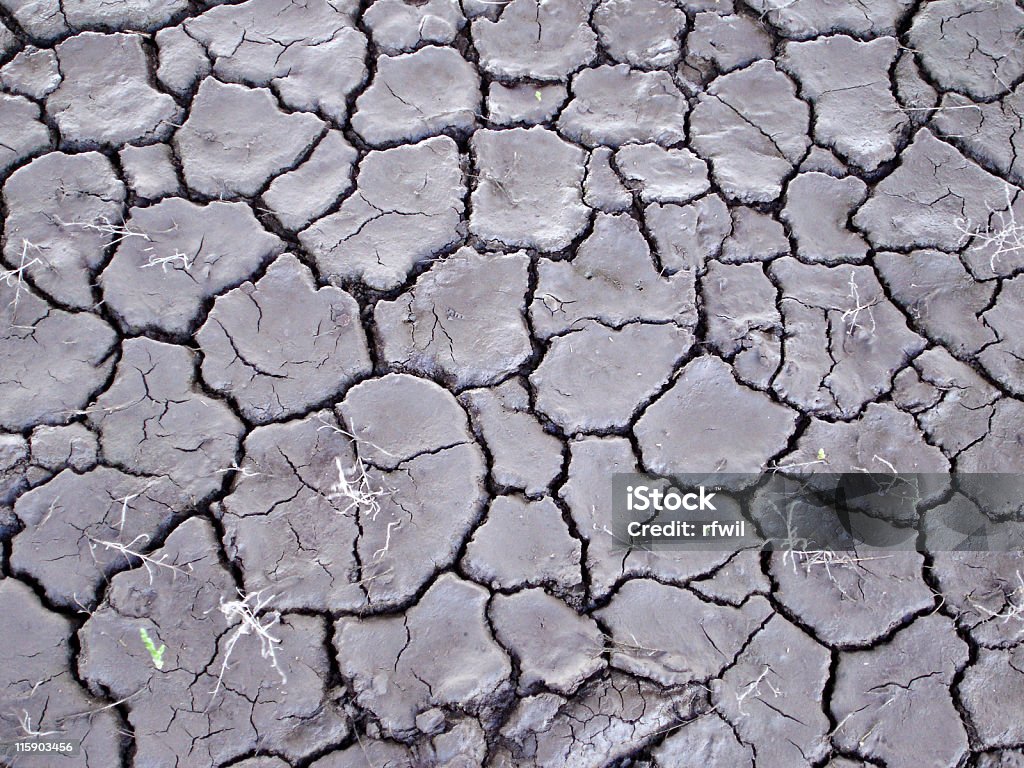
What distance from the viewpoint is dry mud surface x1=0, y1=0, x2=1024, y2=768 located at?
1894 millimetres

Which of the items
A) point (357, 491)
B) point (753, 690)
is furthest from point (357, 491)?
point (753, 690)

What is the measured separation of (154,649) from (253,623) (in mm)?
250

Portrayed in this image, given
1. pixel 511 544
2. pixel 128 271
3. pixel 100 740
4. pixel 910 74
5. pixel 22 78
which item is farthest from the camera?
pixel 910 74

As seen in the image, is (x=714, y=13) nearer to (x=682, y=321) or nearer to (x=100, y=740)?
(x=682, y=321)

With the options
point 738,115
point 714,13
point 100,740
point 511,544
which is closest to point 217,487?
point 100,740

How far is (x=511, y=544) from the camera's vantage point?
2.06m

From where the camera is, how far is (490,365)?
7.50 feet

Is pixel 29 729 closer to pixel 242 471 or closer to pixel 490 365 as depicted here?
pixel 242 471

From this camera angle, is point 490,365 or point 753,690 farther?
point 490,365

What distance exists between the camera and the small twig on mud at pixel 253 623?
6.21ft

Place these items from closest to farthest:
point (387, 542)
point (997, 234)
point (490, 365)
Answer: point (387, 542) → point (490, 365) → point (997, 234)

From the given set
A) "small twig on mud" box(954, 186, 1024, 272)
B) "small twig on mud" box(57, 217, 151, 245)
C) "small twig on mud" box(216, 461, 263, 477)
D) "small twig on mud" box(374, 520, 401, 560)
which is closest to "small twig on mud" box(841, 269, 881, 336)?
"small twig on mud" box(954, 186, 1024, 272)

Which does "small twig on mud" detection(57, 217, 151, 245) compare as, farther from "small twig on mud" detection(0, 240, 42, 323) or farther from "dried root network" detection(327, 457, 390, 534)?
"dried root network" detection(327, 457, 390, 534)

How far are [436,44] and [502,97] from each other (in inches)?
13.0
